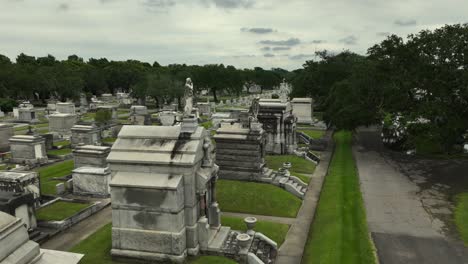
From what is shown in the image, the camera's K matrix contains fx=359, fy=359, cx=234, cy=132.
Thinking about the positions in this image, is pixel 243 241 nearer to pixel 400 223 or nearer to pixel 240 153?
pixel 400 223

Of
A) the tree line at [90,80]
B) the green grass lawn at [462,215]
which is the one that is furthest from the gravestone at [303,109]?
the green grass lawn at [462,215]

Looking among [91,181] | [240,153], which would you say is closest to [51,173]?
[91,181]

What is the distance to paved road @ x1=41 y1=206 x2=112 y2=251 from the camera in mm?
18047

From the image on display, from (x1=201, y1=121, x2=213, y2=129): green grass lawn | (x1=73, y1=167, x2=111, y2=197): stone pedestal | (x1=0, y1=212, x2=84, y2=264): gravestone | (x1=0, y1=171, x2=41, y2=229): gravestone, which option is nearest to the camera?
(x1=0, y1=212, x2=84, y2=264): gravestone

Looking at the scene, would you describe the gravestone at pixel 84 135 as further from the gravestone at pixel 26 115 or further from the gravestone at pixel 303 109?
the gravestone at pixel 303 109

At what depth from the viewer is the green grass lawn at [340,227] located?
674 inches

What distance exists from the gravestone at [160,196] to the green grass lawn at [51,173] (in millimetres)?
12179

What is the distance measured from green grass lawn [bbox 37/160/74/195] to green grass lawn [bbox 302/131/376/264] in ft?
59.6

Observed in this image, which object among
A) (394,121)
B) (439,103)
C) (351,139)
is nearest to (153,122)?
(351,139)

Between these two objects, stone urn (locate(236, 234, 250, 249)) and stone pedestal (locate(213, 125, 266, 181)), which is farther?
stone pedestal (locate(213, 125, 266, 181))

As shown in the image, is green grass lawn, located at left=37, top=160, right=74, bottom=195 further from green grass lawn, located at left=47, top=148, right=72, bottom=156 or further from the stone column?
the stone column

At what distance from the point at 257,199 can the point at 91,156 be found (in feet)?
43.3

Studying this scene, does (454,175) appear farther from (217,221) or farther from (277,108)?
(217,221)

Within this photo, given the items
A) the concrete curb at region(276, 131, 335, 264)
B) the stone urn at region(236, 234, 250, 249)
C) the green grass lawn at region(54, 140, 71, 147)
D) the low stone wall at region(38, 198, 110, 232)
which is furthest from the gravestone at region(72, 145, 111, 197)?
the green grass lawn at region(54, 140, 71, 147)
